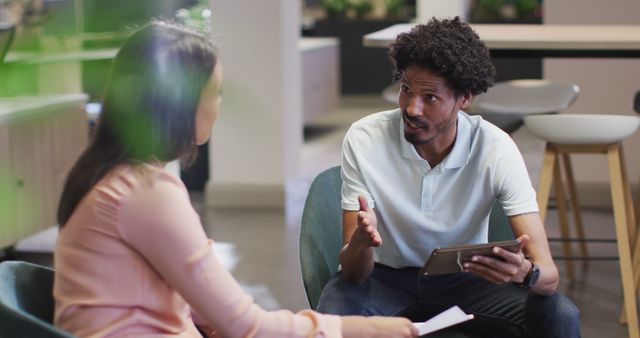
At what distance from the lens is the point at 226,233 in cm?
539

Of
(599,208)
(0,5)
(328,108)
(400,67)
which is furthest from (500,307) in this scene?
(328,108)

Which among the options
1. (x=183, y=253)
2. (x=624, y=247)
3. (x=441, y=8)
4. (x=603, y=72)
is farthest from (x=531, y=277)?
(x=441, y=8)

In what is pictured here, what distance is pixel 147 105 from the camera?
1666mm

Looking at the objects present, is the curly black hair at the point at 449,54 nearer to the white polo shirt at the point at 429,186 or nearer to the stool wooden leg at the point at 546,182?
the white polo shirt at the point at 429,186

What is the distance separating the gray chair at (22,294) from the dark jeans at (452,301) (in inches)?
26.7

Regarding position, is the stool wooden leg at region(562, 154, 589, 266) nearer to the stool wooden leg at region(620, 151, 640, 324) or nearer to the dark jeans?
the stool wooden leg at region(620, 151, 640, 324)

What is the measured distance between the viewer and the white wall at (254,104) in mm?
5863

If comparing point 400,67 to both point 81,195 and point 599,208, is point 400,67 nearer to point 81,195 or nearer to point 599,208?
point 81,195

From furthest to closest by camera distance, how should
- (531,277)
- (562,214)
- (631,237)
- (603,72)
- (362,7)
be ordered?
(362,7) < (603,72) < (562,214) < (631,237) < (531,277)

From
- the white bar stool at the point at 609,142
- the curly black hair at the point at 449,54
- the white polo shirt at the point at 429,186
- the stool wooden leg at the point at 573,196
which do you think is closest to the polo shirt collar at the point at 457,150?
the white polo shirt at the point at 429,186

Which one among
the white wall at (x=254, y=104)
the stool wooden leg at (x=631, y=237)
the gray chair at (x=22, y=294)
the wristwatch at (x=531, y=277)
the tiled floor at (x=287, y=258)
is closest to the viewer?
the gray chair at (x=22, y=294)

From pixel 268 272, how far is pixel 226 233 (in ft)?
2.53

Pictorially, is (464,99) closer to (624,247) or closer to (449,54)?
(449,54)

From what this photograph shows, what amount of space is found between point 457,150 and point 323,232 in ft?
1.26
